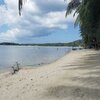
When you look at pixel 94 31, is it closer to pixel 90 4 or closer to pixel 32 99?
pixel 90 4

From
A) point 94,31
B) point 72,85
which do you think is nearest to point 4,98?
point 72,85

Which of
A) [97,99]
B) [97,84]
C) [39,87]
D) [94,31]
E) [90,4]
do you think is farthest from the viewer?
[94,31]

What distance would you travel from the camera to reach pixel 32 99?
9.27 meters

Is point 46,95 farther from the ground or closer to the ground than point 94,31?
closer to the ground

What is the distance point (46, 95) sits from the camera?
9.50 m

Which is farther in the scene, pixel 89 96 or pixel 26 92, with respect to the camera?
pixel 26 92

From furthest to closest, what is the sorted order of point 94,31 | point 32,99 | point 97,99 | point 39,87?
point 94,31, point 39,87, point 32,99, point 97,99

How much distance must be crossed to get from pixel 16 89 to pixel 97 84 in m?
2.95

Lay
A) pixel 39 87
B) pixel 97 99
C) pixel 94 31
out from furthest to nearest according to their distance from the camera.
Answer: pixel 94 31
pixel 39 87
pixel 97 99

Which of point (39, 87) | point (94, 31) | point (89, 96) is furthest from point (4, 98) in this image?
point (94, 31)

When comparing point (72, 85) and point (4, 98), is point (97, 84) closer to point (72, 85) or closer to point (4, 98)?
point (72, 85)

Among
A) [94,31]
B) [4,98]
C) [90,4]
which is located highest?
[90,4]

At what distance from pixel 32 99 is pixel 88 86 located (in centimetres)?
178

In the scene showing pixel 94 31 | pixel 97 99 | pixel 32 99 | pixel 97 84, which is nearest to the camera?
pixel 97 99
